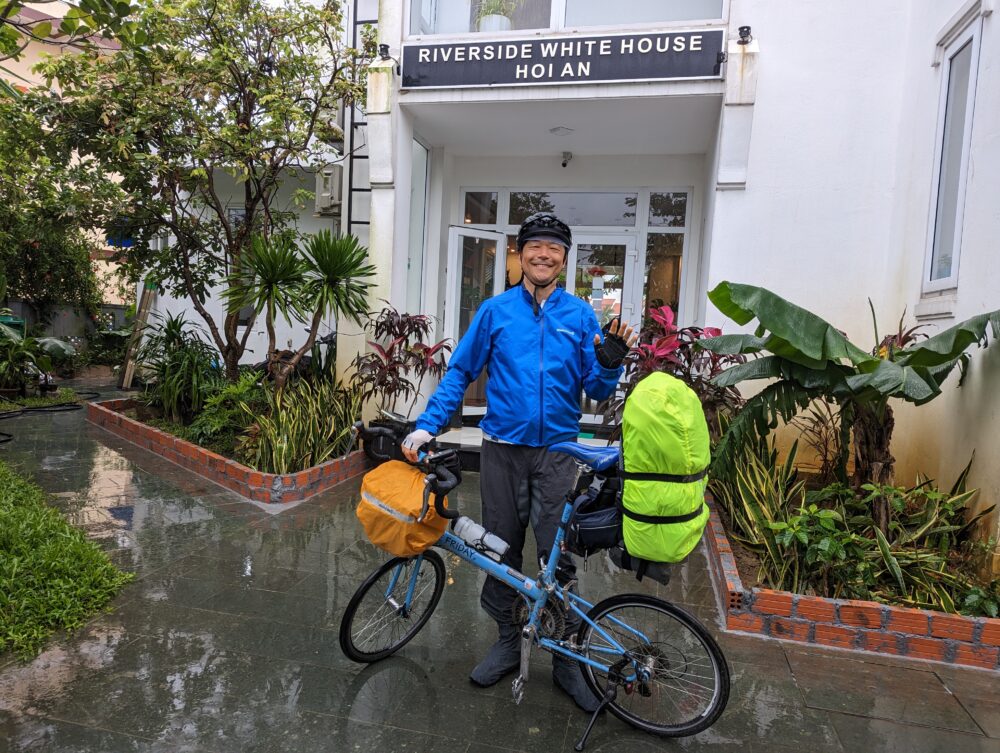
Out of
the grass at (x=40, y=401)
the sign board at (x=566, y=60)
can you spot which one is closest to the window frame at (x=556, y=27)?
the sign board at (x=566, y=60)

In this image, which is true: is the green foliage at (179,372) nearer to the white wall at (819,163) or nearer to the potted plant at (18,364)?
the potted plant at (18,364)

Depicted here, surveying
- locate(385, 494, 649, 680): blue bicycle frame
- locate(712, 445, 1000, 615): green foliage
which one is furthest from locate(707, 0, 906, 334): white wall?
locate(385, 494, 649, 680): blue bicycle frame

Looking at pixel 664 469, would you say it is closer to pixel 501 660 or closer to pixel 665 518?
pixel 665 518

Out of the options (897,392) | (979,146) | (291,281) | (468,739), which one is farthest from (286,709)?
(979,146)

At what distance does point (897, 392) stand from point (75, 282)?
1410 cm

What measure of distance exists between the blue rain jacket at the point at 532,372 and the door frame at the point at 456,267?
229 inches

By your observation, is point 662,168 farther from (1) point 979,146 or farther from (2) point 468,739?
(2) point 468,739

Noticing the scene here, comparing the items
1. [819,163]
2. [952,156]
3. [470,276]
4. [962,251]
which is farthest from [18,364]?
[952,156]

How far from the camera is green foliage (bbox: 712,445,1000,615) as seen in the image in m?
3.70

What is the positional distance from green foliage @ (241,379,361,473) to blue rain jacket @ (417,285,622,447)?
11.7 feet

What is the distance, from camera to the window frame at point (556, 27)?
20.9 ft

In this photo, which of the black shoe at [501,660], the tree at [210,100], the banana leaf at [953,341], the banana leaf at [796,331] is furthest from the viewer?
the tree at [210,100]

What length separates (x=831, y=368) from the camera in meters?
4.18

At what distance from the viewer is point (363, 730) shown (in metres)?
2.73
